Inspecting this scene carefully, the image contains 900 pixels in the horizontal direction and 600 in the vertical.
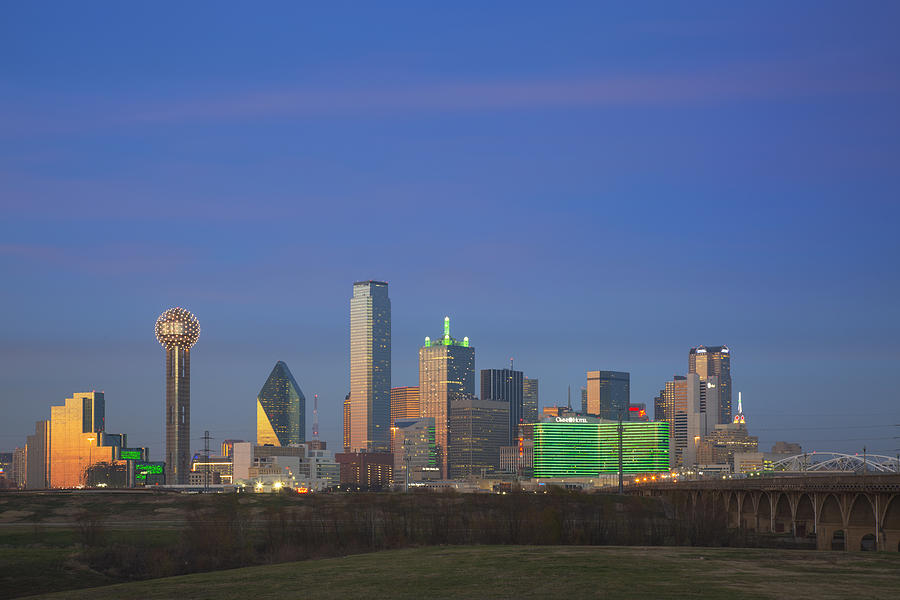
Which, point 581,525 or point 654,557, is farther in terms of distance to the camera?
point 581,525

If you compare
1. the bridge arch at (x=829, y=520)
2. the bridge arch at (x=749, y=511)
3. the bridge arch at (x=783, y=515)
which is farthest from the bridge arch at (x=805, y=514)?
the bridge arch at (x=749, y=511)

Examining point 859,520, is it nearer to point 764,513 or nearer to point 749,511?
point 764,513

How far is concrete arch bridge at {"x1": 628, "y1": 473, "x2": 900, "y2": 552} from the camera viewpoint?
10506 cm

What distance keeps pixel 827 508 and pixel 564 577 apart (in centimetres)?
7680

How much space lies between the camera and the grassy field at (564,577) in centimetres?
5200

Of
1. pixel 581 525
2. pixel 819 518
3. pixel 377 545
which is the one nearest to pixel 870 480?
pixel 819 518

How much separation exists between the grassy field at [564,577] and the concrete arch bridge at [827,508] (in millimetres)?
38427

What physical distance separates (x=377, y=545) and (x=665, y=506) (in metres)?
78.8

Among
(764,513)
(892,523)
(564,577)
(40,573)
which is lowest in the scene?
(764,513)

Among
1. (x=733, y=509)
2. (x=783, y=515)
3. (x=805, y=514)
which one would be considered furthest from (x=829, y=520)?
(x=733, y=509)

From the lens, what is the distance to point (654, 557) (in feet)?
222

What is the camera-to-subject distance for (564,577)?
57.7 m

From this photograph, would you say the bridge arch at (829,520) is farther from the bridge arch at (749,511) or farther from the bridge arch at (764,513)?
the bridge arch at (749,511)

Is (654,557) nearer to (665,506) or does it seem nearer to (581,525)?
(581,525)
